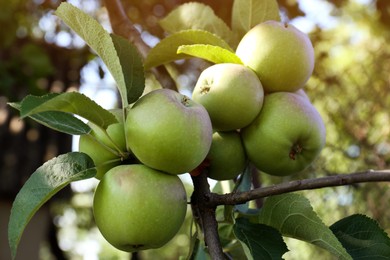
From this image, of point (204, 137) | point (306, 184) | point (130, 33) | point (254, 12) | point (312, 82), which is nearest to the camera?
point (306, 184)

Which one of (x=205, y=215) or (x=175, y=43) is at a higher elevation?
(x=175, y=43)

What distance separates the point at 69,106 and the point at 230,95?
0.75 feet

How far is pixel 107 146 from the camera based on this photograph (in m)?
0.74

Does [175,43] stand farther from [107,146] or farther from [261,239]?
[261,239]

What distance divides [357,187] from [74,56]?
1.74 m

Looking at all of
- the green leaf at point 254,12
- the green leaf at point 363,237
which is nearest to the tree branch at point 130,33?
the green leaf at point 254,12

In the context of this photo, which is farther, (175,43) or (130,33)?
(130,33)

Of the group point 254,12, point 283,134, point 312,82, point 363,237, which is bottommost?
point 312,82

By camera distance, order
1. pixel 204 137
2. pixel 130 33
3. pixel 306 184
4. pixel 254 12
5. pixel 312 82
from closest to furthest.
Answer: pixel 306 184 → pixel 204 137 → pixel 254 12 → pixel 130 33 → pixel 312 82

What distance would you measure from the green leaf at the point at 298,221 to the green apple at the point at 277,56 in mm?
188

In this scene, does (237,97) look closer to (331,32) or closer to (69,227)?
(331,32)

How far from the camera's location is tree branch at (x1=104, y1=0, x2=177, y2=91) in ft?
3.36

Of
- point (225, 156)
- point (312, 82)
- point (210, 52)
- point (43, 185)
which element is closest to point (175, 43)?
point (210, 52)

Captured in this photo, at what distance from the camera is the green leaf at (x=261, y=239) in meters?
0.70
